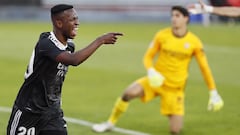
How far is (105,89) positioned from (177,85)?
200 inches

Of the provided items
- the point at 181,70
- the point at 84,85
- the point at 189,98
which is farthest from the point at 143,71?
the point at 181,70

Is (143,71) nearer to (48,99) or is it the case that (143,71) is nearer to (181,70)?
(181,70)

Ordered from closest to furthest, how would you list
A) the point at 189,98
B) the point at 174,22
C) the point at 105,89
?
the point at 174,22, the point at 189,98, the point at 105,89

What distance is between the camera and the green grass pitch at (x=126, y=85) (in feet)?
40.9

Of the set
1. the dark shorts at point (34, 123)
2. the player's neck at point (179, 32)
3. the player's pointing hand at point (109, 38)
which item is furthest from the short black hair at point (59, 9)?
the player's neck at point (179, 32)

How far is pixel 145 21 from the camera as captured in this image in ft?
155

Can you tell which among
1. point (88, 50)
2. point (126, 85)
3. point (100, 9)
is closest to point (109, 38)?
point (88, 50)

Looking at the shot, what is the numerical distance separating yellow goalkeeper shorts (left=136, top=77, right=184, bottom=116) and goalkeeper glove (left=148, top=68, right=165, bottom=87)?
0.18m

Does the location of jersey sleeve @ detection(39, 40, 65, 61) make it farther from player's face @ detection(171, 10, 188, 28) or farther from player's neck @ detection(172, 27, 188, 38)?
player's neck @ detection(172, 27, 188, 38)

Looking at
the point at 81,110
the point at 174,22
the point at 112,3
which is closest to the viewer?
the point at 174,22

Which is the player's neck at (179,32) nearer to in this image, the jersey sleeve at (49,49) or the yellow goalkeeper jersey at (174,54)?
the yellow goalkeeper jersey at (174,54)

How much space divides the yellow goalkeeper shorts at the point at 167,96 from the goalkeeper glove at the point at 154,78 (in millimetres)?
182

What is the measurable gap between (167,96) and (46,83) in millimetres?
4675

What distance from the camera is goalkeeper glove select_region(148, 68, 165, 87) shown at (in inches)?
453
